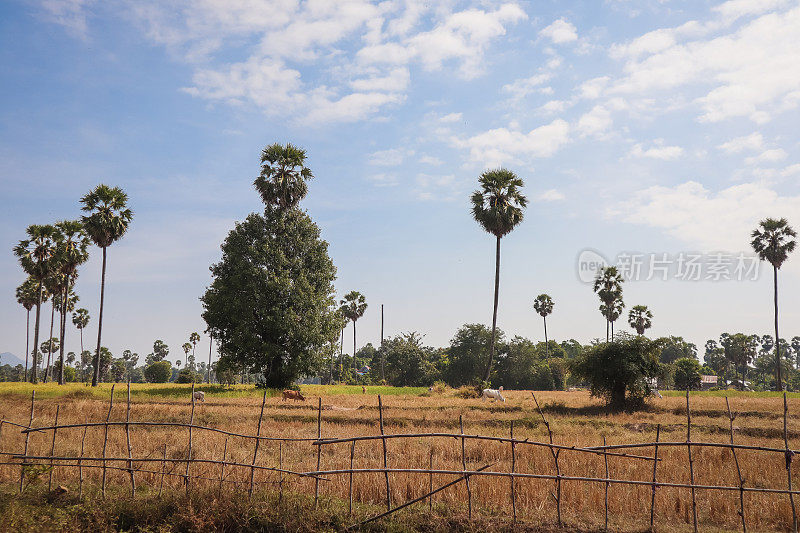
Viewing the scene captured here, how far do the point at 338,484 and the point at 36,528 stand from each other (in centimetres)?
558

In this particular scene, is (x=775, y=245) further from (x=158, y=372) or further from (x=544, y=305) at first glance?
(x=158, y=372)

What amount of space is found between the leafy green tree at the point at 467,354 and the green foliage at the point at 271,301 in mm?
33553

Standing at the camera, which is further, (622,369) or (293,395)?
(293,395)

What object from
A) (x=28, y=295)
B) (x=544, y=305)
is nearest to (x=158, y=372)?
(x=28, y=295)

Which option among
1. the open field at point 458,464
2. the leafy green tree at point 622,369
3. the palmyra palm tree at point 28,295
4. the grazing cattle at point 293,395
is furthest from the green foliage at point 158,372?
the leafy green tree at point 622,369

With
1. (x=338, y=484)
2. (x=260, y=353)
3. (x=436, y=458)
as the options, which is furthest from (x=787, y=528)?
(x=260, y=353)

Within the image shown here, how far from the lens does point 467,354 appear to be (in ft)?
242

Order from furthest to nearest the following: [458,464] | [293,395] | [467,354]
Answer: [467,354] < [293,395] < [458,464]

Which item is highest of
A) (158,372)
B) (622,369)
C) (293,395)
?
(622,369)

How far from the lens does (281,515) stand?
9664mm

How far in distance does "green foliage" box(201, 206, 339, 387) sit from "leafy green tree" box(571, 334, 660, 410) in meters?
21.5

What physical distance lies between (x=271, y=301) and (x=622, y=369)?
2622 centimetres

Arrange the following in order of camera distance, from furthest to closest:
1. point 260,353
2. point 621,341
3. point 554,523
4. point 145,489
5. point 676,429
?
point 260,353
point 621,341
point 676,429
point 145,489
point 554,523

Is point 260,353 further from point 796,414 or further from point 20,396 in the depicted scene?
point 796,414
